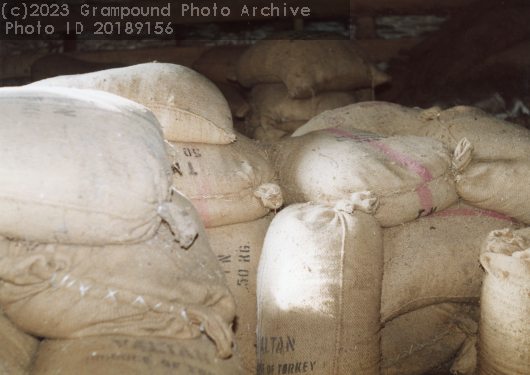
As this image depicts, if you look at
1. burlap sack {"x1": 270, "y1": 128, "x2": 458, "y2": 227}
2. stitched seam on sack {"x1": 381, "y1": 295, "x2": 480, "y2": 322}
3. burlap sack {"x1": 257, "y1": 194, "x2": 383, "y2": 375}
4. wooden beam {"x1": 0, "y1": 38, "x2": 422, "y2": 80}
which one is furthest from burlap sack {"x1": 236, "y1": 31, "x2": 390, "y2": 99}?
stitched seam on sack {"x1": 381, "y1": 295, "x2": 480, "y2": 322}

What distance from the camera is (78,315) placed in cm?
93

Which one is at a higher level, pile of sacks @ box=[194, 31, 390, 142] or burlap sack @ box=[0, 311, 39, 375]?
pile of sacks @ box=[194, 31, 390, 142]

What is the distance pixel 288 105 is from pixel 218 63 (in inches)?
22.0

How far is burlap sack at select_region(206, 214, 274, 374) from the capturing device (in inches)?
55.9

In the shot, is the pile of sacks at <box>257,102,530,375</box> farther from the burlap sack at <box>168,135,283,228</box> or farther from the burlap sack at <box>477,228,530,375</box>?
the burlap sack at <box>168,135,283,228</box>

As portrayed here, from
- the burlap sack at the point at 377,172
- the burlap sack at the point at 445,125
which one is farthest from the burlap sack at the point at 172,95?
the burlap sack at the point at 445,125

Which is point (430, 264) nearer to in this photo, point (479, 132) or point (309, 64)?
point (479, 132)

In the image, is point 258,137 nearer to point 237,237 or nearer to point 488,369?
point 237,237

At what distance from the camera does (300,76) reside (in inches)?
89.2

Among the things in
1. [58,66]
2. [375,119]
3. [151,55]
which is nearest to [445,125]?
[375,119]

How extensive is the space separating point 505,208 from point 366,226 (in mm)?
524

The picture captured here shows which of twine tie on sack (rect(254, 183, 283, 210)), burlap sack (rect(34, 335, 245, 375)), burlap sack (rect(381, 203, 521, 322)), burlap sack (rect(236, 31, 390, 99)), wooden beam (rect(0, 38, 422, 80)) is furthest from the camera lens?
wooden beam (rect(0, 38, 422, 80))

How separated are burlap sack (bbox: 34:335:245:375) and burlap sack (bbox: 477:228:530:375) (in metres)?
0.73

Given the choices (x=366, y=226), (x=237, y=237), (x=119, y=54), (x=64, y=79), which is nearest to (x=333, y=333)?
(x=366, y=226)
